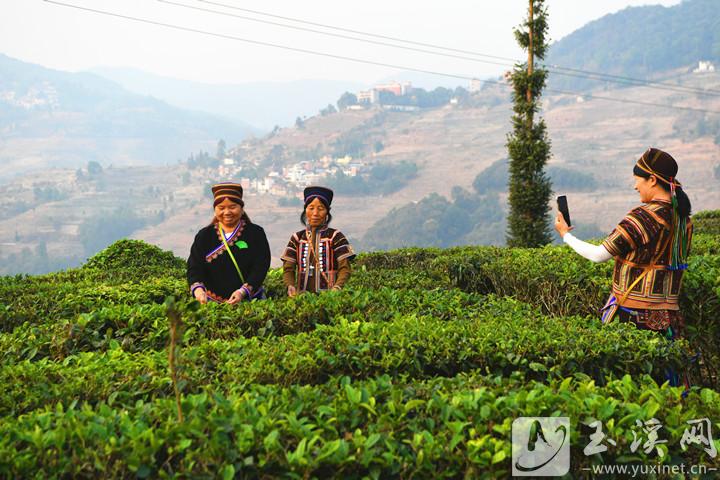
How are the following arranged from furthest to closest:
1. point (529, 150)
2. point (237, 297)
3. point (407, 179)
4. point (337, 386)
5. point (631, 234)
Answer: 1. point (407, 179)
2. point (529, 150)
3. point (237, 297)
4. point (631, 234)
5. point (337, 386)

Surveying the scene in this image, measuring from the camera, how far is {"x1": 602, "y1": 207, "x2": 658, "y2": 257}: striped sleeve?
424cm

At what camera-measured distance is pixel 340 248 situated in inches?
211

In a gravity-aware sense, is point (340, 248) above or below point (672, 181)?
below

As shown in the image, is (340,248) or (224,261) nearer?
(224,261)

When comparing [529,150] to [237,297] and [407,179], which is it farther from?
[407,179]

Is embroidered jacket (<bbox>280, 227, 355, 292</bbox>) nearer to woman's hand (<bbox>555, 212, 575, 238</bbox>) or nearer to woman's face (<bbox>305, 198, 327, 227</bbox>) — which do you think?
woman's face (<bbox>305, 198, 327, 227</bbox>)

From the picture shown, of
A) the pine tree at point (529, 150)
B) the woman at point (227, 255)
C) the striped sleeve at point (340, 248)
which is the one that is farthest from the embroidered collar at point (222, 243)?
the pine tree at point (529, 150)

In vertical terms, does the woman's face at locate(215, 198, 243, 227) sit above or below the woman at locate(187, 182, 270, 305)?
above

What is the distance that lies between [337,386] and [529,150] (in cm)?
1474

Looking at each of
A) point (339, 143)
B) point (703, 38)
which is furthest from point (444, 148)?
point (703, 38)

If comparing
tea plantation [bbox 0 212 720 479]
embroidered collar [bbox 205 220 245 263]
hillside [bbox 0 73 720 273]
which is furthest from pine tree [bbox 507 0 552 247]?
hillside [bbox 0 73 720 273]

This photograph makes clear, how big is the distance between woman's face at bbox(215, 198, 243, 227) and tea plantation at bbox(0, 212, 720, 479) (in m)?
0.70

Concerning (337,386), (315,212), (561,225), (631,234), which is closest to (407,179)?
(315,212)

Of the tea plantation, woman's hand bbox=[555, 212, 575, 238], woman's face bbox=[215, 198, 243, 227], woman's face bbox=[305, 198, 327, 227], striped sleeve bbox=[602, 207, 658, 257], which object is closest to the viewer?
the tea plantation
